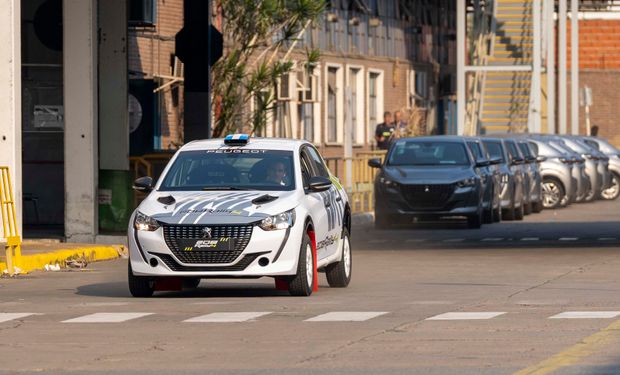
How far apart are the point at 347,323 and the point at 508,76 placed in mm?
48818

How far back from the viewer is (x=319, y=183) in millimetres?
17844

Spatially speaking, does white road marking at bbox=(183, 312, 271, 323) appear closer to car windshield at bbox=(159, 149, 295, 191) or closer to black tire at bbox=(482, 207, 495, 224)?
car windshield at bbox=(159, 149, 295, 191)

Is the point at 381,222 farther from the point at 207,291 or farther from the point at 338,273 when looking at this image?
the point at 207,291

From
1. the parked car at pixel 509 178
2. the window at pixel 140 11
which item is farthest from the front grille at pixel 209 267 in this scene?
the parked car at pixel 509 178

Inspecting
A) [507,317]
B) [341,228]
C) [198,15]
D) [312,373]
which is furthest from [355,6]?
[312,373]

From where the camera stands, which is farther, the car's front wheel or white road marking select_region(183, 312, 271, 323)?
the car's front wheel

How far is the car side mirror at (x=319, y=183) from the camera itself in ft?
58.5

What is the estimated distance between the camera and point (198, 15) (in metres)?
28.9

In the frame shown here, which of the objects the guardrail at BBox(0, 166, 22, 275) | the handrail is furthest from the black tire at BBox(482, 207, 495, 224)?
the handrail

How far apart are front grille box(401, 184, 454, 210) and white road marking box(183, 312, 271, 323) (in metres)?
16.9

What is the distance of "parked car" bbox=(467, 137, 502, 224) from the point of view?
33.7m

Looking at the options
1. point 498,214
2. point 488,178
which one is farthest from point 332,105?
point 488,178

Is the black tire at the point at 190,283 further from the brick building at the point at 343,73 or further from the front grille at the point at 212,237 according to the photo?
the brick building at the point at 343,73

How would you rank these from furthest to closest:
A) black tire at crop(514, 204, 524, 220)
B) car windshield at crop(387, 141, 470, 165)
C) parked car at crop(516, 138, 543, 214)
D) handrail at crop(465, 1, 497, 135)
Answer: handrail at crop(465, 1, 497, 135), parked car at crop(516, 138, 543, 214), black tire at crop(514, 204, 524, 220), car windshield at crop(387, 141, 470, 165)
